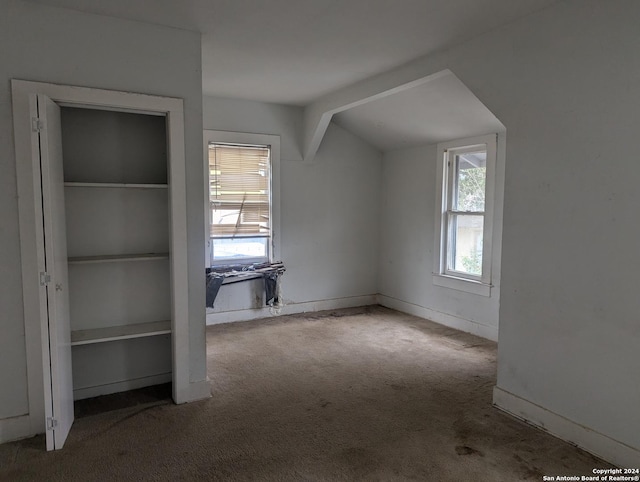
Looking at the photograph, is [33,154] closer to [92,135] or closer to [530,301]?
[92,135]

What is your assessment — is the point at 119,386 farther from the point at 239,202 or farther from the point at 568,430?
the point at 568,430

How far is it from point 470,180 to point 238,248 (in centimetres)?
284

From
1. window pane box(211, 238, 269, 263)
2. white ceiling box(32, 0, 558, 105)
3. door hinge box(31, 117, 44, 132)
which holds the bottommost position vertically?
window pane box(211, 238, 269, 263)

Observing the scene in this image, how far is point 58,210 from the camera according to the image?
8.70 ft

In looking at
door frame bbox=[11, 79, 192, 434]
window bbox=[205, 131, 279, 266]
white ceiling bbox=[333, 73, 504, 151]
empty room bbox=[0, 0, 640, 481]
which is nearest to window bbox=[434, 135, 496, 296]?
white ceiling bbox=[333, 73, 504, 151]

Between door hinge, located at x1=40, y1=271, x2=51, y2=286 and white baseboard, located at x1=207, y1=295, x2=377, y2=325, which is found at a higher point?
door hinge, located at x1=40, y1=271, x2=51, y2=286

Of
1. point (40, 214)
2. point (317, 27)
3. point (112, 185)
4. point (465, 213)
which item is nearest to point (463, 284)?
point (465, 213)

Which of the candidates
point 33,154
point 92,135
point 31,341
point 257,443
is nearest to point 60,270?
point 31,341

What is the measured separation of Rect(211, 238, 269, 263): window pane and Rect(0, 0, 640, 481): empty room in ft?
4.06

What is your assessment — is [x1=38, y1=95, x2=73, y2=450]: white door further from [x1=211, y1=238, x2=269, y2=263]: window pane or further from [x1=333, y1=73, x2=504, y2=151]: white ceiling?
[x1=333, y1=73, x2=504, y2=151]: white ceiling

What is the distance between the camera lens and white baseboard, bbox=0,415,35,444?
2.70m

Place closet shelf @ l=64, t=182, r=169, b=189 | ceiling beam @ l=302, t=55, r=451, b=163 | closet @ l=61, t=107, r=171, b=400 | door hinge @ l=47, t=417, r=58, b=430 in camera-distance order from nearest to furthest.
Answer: door hinge @ l=47, t=417, r=58, b=430 → closet shelf @ l=64, t=182, r=169, b=189 → closet @ l=61, t=107, r=171, b=400 → ceiling beam @ l=302, t=55, r=451, b=163

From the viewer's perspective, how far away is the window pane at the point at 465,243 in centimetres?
496

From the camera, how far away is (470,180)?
505 centimetres
